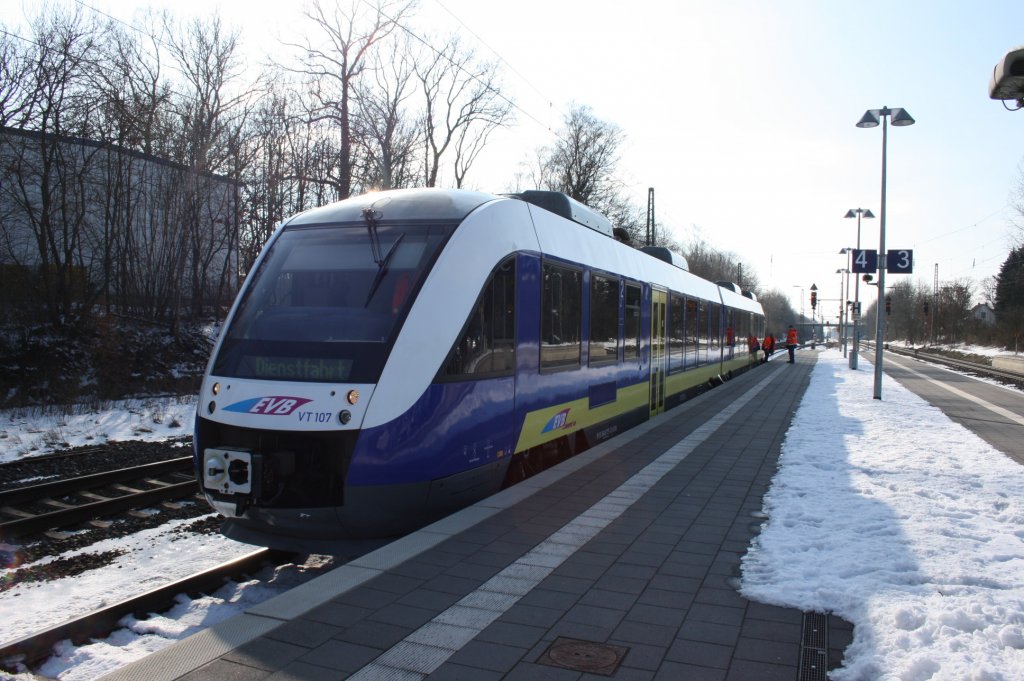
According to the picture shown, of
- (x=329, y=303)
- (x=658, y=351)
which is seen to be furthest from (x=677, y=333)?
(x=329, y=303)

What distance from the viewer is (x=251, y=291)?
6.69 metres

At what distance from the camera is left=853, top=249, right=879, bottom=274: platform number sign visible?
1905 centimetres

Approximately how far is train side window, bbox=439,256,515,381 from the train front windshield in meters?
0.60

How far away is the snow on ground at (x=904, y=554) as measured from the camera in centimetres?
363

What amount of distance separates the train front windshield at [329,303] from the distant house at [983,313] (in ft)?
254

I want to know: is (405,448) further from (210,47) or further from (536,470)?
(210,47)

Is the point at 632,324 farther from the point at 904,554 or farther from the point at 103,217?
the point at 103,217

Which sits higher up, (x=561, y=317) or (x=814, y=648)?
(x=561, y=317)

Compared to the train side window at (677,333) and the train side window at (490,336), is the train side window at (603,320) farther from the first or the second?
the train side window at (677,333)

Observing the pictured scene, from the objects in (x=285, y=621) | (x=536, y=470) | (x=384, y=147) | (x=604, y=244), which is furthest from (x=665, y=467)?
(x=384, y=147)

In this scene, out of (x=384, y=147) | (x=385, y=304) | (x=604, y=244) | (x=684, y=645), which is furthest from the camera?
(x=384, y=147)

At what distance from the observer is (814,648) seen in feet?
12.2

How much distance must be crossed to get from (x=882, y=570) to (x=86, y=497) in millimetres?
7917

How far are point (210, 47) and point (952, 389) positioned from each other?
1148 inches
